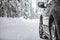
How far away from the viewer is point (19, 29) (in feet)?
17.8

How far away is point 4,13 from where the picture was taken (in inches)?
221

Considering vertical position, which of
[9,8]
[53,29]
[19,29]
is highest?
[9,8]

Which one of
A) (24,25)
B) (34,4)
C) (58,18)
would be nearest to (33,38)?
(24,25)

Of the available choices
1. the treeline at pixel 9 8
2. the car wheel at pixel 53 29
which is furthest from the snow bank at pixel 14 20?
the car wheel at pixel 53 29

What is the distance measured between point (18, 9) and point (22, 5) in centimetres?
24

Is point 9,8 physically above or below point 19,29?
above

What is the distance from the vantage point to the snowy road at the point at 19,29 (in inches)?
189

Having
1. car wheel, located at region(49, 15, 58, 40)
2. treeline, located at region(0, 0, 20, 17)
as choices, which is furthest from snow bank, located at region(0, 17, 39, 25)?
car wheel, located at region(49, 15, 58, 40)

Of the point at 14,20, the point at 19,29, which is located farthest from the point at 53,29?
the point at 14,20

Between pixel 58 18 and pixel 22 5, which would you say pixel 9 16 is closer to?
pixel 22 5

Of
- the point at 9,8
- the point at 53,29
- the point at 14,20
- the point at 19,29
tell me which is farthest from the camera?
the point at 14,20

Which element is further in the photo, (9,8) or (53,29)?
(9,8)

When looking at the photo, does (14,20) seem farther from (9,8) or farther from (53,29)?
(53,29)

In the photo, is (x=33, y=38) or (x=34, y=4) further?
(x=34, y=4)
